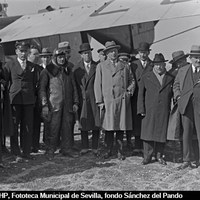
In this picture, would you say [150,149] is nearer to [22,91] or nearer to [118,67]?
[118,67]

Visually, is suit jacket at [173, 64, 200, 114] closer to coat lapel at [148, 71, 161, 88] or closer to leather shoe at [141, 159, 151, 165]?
coat lapel at [148, 71, 161, 88]

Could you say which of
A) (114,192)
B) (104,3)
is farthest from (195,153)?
(104,3)

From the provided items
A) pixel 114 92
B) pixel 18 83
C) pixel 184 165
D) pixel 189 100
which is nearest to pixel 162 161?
pixel 184 165

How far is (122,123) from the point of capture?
20.0ft

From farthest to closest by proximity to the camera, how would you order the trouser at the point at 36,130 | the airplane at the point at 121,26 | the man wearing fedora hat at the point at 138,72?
1. the airplane at the point at 121,26
2. the trouser at the point at 36,130
3. the man wearing fedora hat at the point at 138,72

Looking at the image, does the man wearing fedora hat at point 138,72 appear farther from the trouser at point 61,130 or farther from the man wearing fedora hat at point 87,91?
the trouser at point 61,130

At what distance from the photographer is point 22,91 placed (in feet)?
19.9

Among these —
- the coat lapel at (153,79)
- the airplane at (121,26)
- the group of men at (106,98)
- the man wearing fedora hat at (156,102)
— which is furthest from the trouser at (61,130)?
the airplane at (121,26)

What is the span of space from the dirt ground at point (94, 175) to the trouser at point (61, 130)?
0.22 m

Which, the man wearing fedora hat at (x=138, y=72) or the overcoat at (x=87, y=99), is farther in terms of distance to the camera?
the overcoat at (x=87, y=99)

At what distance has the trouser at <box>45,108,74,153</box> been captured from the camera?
250 inches

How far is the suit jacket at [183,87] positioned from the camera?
559 centimetres

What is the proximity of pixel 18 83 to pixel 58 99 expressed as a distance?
703 mm

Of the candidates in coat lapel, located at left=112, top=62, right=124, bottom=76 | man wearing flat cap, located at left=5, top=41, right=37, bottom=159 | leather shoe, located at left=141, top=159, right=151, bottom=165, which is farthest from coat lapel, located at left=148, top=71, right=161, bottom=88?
man wearing flat cap, located at left=5, top=41, right=37, bottom=159
